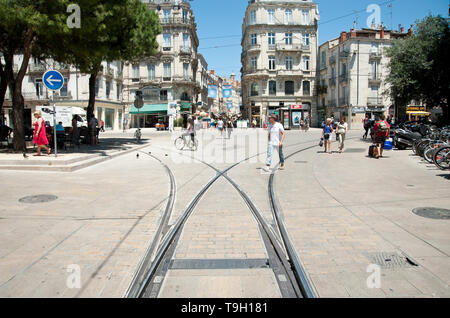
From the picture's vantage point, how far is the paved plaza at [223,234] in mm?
3541

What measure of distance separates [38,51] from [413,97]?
2119cm

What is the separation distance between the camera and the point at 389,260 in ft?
13.4

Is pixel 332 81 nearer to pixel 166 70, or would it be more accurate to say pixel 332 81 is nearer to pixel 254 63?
pixel 254 63

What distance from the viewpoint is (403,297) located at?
3.23m

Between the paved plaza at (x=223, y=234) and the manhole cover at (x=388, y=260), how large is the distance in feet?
0.06

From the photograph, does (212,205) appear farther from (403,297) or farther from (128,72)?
(128,72)

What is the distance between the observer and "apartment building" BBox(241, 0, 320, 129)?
5419 centimetres

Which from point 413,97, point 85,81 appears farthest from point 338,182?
point 85,81

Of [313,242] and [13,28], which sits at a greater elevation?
[13,28]

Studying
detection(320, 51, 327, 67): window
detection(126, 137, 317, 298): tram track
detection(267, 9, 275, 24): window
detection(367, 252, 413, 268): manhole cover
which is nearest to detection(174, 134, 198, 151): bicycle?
detection(126, 137, 317, 298): tram track

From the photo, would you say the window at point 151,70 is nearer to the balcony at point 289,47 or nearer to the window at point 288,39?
the balcony at point 289,47

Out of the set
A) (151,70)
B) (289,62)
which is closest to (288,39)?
(289,62)

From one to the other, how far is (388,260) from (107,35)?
14.6 m

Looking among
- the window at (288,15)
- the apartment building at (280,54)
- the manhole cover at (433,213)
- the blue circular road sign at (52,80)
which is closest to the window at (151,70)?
the apartment building at (280,54)
